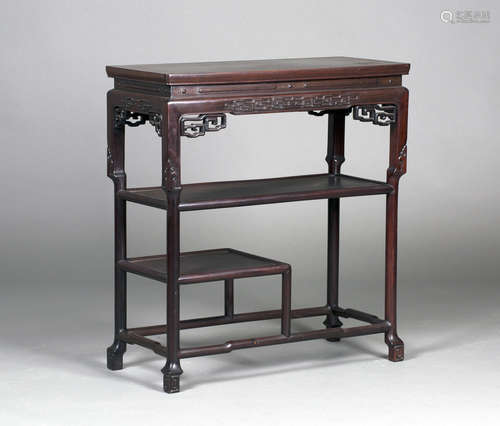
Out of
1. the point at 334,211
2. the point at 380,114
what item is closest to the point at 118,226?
the point at 334,211

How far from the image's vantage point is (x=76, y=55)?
29.1 feet

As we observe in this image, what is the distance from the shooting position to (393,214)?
6.59m

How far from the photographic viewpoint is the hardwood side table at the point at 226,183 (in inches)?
235

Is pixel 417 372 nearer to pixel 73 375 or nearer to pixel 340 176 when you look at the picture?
pixel 340 176

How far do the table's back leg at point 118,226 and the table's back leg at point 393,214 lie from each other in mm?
1264

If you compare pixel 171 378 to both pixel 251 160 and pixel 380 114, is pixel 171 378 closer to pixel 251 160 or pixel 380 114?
pixel 380 114

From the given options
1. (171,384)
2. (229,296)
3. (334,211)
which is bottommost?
(171,384)

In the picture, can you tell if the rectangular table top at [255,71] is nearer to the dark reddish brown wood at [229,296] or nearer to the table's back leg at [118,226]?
the table's back leg at [118,226]

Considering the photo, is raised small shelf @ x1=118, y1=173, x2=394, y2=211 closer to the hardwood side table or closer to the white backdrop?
the hardwood side table

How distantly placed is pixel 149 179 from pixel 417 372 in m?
3.15

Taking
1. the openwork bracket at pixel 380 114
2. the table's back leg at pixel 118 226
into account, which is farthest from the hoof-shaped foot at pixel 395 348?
the table's back leg at pixel 118 226

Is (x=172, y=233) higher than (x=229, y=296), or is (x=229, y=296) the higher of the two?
(x=172, y=233)

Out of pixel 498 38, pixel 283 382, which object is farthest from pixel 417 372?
pixel 498 38

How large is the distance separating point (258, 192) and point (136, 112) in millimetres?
680
